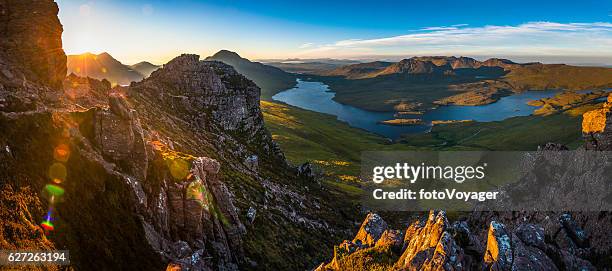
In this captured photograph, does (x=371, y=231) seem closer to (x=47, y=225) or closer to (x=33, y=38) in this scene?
(x=47, y=225)

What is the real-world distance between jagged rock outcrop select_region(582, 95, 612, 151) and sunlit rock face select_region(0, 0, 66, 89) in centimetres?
9194

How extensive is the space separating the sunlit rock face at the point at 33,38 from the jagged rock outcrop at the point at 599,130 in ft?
302

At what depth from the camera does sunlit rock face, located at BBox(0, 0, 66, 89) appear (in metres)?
45.2

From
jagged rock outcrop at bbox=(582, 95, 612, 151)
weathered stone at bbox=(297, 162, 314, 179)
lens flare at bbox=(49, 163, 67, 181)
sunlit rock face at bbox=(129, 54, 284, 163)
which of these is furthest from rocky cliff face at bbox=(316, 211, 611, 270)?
weathered stone at bbox=(297, 162, 314, 179)

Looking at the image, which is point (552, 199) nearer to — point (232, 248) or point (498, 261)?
point (498, 261)

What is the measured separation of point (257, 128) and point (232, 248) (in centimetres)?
10845

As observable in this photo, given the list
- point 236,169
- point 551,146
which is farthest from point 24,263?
point 551,146

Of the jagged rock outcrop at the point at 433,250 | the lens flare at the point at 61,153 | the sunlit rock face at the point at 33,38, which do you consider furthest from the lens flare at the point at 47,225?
the jagged rock outcrop at the point at 433,250

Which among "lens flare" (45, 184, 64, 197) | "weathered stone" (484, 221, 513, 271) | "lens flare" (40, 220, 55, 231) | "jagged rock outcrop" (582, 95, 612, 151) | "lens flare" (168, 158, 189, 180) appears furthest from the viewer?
"jagged rock outcrop" (582, 95, 612, 151)

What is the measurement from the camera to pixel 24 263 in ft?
94.1

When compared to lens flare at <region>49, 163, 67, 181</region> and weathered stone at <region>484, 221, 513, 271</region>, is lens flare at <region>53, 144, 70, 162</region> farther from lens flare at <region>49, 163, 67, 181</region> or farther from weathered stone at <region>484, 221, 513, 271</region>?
weathered stone at <region>484, 221, 513, 271</region>

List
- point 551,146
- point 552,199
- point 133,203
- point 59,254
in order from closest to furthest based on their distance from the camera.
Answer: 1. point 59,254
2. point 133,203
3. point 552,199
4. point 551,146

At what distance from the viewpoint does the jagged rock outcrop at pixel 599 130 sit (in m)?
76.7

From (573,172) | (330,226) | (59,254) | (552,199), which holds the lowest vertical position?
(330,226)
